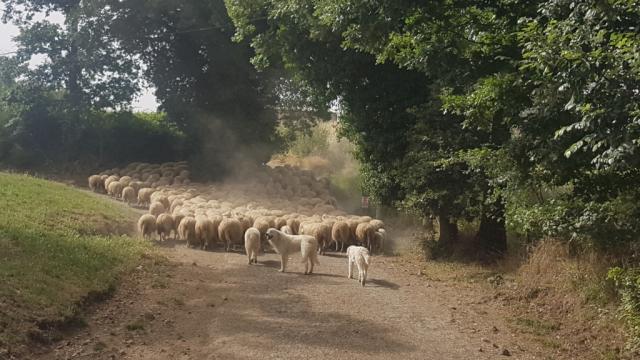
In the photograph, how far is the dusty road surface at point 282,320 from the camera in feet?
27.4

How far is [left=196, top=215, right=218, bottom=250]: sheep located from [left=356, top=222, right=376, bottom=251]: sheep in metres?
4.12

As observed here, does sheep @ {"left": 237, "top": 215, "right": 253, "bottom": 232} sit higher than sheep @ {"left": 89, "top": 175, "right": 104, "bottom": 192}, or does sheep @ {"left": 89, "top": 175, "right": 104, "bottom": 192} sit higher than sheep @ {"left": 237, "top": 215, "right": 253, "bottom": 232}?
sheep @ {"left": 89, "top": 175, "right": 104, "bottom": 192}

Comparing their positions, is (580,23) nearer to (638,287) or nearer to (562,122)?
(562,122)

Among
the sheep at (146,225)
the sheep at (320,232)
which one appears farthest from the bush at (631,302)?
the sheep at (146,225)

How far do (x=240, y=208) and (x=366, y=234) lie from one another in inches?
204

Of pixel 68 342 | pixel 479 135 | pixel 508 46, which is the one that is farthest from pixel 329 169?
pixel 68 342

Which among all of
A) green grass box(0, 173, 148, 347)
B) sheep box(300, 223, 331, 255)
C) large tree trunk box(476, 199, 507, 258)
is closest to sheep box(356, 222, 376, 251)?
sheep box(300, 223, 331, 255)

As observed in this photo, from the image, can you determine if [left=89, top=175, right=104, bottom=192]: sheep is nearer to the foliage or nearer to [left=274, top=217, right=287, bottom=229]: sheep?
the foliage

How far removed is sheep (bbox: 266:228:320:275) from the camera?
1378 centimetres

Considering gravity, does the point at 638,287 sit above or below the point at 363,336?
above

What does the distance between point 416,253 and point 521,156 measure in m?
7.21

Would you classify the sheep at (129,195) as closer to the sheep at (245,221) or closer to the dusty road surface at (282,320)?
the sheep at (245,221)

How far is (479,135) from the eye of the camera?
14.3m

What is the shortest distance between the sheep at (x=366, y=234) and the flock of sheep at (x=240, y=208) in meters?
0.03
